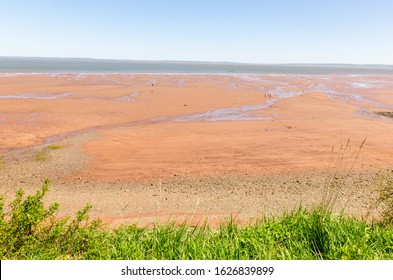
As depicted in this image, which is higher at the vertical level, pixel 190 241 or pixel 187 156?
pixel 190 241

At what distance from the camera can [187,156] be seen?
46.6 feet

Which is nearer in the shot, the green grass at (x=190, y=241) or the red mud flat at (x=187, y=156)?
the green grass at (x=190, y=241)

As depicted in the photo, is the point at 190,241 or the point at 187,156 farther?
the point at 187,156

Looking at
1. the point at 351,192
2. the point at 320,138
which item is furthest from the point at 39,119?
the point at 351,192

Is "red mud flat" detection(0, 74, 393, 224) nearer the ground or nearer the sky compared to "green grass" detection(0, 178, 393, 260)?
nearer the ground

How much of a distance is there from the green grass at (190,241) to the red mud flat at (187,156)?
62.2 inches

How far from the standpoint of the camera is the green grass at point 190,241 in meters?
4.36

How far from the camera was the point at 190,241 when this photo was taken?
186 inches

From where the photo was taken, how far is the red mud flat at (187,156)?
375 inches

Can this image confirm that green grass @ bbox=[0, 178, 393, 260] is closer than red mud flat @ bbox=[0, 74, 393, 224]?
Yes

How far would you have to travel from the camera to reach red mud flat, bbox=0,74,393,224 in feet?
31.2

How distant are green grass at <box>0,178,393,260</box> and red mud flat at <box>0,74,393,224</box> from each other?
62.2 inches

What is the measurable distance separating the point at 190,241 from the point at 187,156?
31.3 ft

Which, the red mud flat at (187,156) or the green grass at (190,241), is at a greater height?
the green grass at (190,241)
